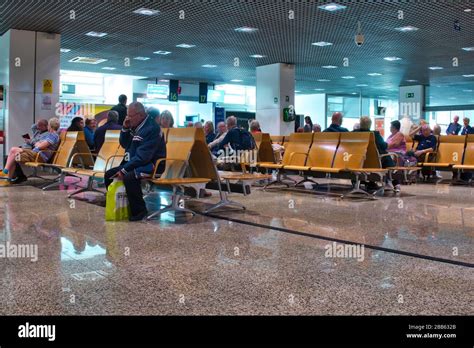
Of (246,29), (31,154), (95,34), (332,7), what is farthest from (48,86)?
(332,7)

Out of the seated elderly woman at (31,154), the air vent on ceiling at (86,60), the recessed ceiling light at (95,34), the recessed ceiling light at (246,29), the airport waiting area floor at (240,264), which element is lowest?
the airport waiting area floor at (240,264)

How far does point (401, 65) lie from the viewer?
17141 millimetres

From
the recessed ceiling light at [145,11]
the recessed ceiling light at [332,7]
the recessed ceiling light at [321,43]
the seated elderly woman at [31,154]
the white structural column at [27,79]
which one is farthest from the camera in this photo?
the recessed ceiling light at [321,43]

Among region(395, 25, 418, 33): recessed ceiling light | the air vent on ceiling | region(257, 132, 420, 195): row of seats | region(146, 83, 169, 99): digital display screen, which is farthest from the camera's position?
region(146, 83, 169, 99): digital display screen

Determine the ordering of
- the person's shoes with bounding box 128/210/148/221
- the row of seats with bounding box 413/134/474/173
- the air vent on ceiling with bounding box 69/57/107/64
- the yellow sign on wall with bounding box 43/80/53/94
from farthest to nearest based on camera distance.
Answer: the air vent on ceiling with bounding box 69/57/107/64 < the yellow sign on wall with bounding box 43/80/53/94 < the row of seats with bounding box 413/134/474/173 < the person's shoes with bounding box 128/210/148/221

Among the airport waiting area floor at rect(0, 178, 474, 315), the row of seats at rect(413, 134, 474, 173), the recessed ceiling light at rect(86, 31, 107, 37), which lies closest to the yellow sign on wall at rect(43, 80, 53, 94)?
the recessed ceiling light at rect(86, 31, 107, 37)

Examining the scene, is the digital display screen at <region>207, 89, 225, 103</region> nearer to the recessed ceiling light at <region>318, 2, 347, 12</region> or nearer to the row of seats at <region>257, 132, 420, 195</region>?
the recessed ceiling light at <region>318, 2, 347, 12</region>

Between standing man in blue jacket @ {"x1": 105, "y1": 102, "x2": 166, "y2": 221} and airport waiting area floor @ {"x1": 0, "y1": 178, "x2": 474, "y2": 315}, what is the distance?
0.32 metres

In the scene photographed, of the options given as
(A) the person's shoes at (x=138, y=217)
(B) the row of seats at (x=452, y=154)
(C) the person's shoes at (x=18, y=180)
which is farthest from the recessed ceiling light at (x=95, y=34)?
(A) the person's shoes at (x=138, y=217)

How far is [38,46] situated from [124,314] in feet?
37.3

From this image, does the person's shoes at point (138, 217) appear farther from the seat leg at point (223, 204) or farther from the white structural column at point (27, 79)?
the white structural column at point (27, 79)

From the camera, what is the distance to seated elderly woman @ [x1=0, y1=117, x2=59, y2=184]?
368 inches

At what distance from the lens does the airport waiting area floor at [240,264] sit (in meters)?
Result: 2.72

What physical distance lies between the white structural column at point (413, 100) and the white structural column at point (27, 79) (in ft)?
51.5
